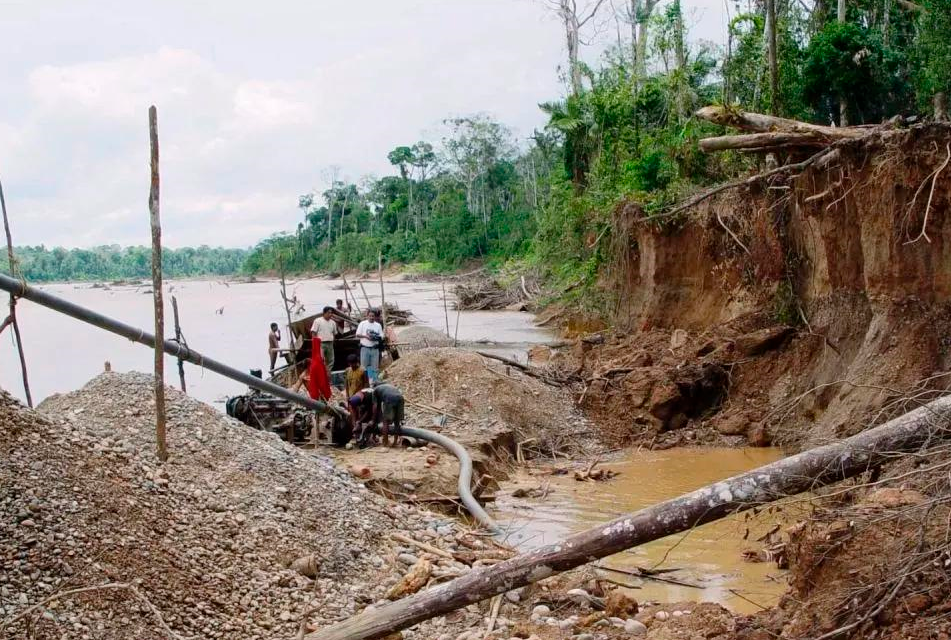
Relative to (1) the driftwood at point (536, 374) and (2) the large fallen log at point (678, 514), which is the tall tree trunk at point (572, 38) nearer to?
(1) the driftwood at point (536, 374)

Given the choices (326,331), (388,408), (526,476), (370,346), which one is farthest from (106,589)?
(326,331)

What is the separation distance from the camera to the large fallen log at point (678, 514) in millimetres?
5062

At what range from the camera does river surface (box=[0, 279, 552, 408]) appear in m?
26.5

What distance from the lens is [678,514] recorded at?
5.04 metres

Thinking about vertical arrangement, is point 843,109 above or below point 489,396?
above

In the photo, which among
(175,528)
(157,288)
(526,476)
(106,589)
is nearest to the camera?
(106,589)

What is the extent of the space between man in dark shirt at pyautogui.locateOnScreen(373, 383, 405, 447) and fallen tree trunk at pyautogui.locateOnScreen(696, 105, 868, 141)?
5306 millimetres

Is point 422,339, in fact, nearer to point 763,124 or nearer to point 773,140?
point 763,124

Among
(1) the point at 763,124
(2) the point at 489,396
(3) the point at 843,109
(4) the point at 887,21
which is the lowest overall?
(2) the point at 489,396

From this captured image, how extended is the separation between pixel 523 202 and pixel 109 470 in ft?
185

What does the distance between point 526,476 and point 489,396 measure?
2005 millimetres

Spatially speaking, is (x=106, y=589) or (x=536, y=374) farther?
(x=536, y=374)

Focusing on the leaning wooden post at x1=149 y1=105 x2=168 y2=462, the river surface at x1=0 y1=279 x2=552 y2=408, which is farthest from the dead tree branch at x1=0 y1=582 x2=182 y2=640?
the river surface at x1=0 y1=279 x2=552 y2=408

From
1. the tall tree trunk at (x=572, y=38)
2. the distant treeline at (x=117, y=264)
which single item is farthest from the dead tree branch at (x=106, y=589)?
the distant treeline at (x=117, y=264)
